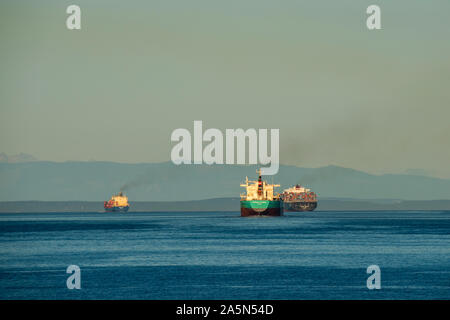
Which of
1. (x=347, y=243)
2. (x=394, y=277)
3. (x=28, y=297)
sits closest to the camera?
(x=28, y=297)

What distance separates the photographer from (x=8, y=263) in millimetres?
80000

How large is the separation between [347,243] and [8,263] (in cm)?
5160

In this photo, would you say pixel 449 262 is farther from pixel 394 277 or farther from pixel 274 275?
pixel 274 275

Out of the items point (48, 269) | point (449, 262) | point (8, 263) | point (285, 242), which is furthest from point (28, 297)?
point (285, 242)

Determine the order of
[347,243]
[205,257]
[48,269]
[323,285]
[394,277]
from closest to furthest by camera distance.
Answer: [323,285] → [394,277] → [48,269] → [205,257] → [347,243]

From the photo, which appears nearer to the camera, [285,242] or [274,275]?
[274,275]
